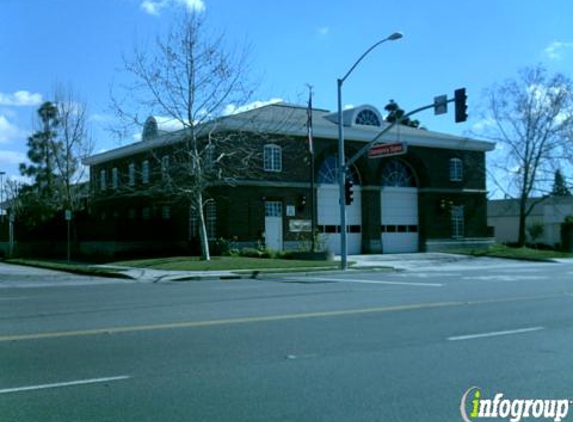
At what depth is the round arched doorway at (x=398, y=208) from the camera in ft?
145

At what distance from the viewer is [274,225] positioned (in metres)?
38.9

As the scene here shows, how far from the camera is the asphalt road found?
6.11 m

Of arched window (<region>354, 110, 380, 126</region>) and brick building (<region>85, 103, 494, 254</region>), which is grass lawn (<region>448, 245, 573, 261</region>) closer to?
brick building (<region>85, 103, 494, 254</region>)

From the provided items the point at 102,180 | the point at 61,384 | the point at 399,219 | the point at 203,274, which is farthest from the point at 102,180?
the point at 61,384

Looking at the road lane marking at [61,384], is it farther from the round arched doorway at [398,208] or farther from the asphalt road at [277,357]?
the round arched doorway at [398,208]

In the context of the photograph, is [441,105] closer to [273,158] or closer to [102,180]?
[273,158]

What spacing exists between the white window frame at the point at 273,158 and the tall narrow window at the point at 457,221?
1469 centimetres

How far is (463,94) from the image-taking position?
23.7m

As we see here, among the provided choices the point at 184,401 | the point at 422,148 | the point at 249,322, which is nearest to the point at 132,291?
the point at 249,322

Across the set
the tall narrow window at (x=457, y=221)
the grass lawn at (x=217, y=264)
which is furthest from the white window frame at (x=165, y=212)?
the tall narrow window at (x=457, y=221)

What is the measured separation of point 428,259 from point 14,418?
3512cm

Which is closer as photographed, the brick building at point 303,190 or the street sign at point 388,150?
the street sign at point 388,150

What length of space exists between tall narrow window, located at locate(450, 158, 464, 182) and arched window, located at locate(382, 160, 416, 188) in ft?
10.9

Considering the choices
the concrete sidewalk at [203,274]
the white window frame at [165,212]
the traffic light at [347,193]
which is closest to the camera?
the concrete sidewalk at [203,274]
